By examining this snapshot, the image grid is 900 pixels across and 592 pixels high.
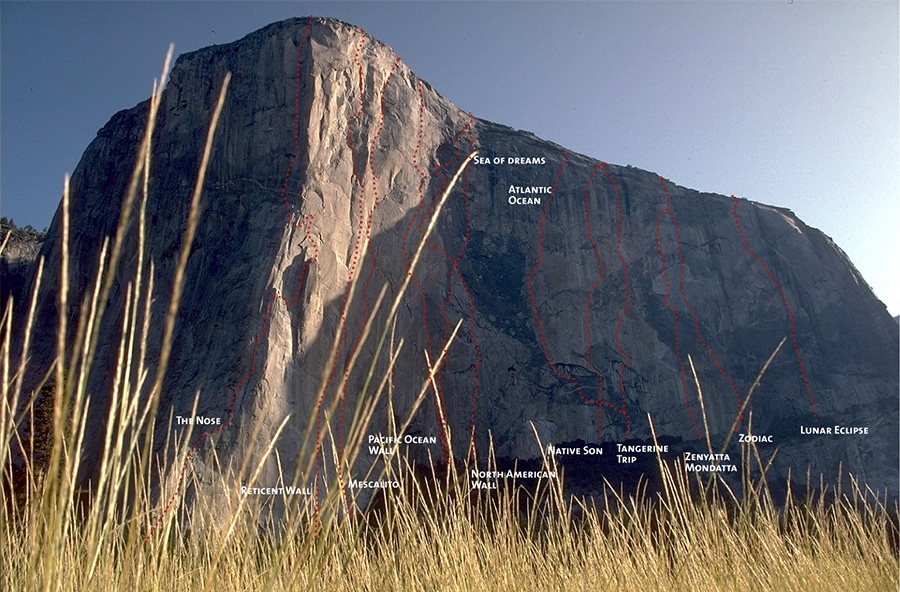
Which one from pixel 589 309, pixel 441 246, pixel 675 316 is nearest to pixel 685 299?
pixel 675 316

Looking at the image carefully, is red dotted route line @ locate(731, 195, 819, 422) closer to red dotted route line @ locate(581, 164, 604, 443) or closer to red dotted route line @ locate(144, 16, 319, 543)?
red dotted route line @ locate(581, 164, 604, 443)

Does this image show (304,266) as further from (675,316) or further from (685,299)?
(685,299)

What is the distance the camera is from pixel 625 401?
21891mm

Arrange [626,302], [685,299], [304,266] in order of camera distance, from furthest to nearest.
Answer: [685,299]
[626,302]
[304,266]

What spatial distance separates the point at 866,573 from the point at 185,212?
20955mm

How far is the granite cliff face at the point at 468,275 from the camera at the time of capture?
19.0 metres

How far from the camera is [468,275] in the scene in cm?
2392

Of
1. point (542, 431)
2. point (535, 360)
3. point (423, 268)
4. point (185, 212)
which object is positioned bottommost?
point (542, 431)

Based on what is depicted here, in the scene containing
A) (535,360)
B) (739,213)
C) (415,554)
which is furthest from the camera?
(739,213)

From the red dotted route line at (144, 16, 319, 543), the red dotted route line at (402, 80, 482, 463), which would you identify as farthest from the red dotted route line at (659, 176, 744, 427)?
the red dotted route line at (144, 16, 319, 543)

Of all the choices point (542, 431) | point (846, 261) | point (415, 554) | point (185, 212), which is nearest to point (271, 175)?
point (185, 212)

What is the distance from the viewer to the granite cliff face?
62.2 ft

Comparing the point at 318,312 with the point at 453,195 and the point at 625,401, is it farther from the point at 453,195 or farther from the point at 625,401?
the point at 625,401

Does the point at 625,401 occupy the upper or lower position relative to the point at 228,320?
lower
